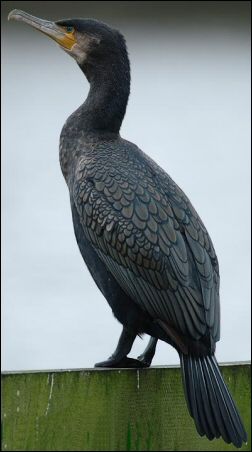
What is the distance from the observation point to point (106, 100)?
4.13 m

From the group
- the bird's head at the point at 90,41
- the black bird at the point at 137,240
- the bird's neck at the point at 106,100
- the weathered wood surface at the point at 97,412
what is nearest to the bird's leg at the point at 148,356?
the black bird at the point at 137,240

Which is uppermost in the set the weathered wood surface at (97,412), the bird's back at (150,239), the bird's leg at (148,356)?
the bird's back at (150,239)

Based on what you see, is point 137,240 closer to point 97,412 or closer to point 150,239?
point 150,239

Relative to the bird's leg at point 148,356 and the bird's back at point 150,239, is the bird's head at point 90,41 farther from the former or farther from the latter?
the bird's leg at point 148,356

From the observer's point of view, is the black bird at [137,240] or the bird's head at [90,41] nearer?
the black bird at [137,240]

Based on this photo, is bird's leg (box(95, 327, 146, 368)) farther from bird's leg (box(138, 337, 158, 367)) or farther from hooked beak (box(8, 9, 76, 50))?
hooked beak (box(8, 9, 76, 50))

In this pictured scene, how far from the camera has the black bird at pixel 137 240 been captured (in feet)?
12.3

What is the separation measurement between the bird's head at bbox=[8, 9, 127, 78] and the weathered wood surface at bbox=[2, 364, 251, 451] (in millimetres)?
995

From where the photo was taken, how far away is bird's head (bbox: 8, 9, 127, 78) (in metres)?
4.13

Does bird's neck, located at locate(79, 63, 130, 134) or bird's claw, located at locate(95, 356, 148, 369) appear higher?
bird's neck, located at locate(79, 63, 130, 134)

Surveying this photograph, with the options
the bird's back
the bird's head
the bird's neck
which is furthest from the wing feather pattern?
the bird's head

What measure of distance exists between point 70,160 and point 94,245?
0.34 metres

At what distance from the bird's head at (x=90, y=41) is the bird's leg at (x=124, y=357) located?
847 millimetres

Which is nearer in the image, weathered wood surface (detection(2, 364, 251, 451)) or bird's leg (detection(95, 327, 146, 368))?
weathered wood surface (detection(2, 364, 251, 451))
